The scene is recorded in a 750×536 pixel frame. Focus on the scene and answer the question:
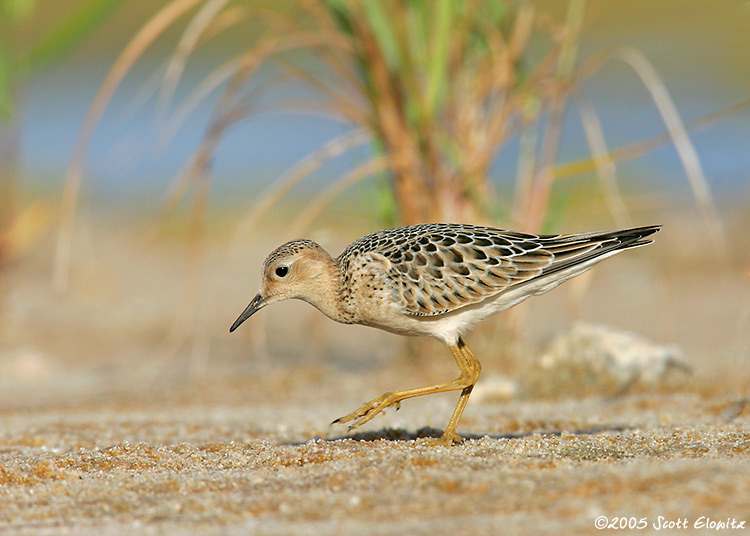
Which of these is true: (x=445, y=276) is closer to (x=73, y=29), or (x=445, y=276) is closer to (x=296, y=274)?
(x=296, y=274)

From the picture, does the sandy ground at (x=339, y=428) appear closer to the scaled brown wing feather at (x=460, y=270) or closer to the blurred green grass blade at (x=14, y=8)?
Answer: the scaled brown wing feather at (x=460, y=270)

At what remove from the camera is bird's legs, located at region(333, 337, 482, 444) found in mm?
4621

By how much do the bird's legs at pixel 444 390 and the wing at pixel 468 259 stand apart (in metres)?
0.34

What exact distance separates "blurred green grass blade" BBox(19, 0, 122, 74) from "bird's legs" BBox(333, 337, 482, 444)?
165 inches

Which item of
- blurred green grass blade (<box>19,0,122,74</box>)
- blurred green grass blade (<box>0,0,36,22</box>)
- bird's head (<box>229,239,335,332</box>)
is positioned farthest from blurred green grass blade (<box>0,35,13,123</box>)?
bird's head (<box>229,239,335,332</box>)

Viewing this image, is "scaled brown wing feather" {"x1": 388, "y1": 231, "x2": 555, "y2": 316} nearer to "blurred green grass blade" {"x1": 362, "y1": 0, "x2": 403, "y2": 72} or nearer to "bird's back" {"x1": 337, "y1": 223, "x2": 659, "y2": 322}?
"bird's back" {"x1": 337, "y1": 223, "x2": 659, "y2": 322}

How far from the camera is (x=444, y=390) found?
4848mm

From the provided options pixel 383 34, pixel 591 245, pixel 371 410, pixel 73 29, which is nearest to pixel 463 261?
pixel 591 245

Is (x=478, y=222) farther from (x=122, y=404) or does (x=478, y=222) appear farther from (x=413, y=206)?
(x=122, y=404)

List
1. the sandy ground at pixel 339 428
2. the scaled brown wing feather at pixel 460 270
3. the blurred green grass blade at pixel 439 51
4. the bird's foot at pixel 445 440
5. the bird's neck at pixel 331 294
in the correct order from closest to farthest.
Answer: the sandy ground at pixel 339 428 → the bird's foot at pixel 445 440 → the scaled brown wing feather at pixel 460 270 → the bird's neck at pixel 331 294 → the blurred green grass blade at pixel 439 51

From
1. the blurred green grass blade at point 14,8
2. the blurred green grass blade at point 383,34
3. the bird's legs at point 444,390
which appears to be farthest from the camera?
the blurred green grass blade at point 14,8

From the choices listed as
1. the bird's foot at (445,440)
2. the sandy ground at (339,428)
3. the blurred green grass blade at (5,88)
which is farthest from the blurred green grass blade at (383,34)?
the blurred green grass blade at (5,88)

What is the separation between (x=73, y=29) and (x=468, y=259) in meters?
4.32

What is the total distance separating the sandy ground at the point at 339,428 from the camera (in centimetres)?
311
